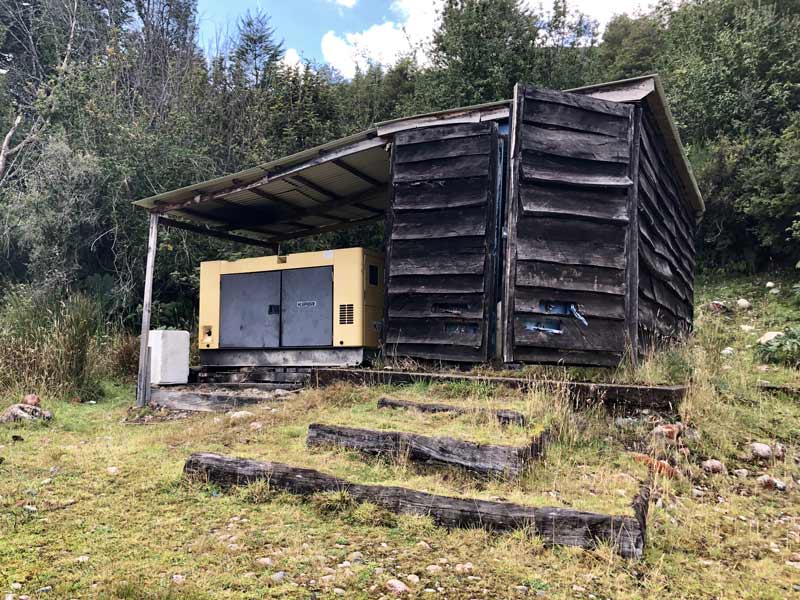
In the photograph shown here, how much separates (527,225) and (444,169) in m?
1.22

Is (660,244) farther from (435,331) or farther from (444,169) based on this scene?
(435,331)

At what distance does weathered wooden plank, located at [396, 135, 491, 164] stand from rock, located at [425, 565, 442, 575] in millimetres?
4643

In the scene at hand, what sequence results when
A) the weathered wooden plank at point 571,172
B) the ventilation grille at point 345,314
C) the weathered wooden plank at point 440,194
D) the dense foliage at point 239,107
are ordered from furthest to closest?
the dense foliage at point 239,107, the ventilation grille at point 345,314, the weathered wooden plank at point 440,194, the weathered wooden plank at point 571,172

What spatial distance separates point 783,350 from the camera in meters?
8.19

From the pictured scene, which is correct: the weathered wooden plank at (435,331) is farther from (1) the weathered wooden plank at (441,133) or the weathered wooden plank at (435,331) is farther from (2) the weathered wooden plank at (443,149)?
(1) the weathered wooden plank at (441,133)

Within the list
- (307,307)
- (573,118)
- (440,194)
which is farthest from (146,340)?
(573,118)

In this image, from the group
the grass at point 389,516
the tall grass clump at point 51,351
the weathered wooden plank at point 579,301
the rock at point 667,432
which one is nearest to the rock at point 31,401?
the tall grass clump at point 51,351

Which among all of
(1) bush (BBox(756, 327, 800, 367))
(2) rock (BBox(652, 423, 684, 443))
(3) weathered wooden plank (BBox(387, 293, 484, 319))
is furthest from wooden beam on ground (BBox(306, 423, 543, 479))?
(1) bush (BBox(756, 327, 800, 367))

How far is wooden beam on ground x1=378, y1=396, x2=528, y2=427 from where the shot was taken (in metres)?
4.17

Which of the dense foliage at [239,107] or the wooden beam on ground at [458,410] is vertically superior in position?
the dense foliage at [239,107]

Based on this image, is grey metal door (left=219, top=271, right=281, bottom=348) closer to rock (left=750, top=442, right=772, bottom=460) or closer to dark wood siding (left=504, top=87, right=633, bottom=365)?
dark wood siding (left=504, top=87, right=633, bottom=365)

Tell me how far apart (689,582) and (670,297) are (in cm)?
648

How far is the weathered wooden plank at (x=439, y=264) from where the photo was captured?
241 inches

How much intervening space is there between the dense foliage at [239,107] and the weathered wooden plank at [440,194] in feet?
21.4
